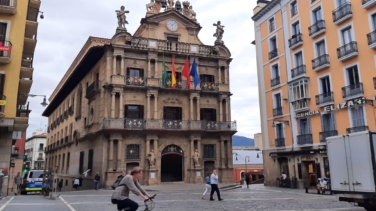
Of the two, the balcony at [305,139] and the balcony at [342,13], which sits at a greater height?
the balcony at [342,13]

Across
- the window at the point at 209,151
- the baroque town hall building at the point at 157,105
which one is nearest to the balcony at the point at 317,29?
the baroque town hall building at the point at 157,105

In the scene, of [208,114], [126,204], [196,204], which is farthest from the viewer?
[208,114]

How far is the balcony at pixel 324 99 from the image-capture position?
2473 cm

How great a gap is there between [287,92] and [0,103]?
2203 cm

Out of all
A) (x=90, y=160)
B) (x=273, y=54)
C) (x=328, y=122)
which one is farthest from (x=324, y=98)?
(x=90, y=160)

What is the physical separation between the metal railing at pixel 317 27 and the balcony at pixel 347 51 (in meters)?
2.59

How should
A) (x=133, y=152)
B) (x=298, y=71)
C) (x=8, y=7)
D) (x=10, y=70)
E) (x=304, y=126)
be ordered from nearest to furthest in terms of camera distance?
1. (x=8, y=7)
2. (x=10, y=70)
3. (x=304, y=126)
4. (x=298, y=71)
5. (x=133, y=152)

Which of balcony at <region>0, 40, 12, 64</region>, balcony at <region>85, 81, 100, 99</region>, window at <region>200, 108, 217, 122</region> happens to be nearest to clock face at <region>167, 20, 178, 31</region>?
window at <region>200, 108, 217, 122</region>

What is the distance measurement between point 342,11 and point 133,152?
21.0 metres

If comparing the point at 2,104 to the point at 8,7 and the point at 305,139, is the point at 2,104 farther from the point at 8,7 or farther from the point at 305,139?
the point at 305,139

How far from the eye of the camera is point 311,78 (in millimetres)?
26750

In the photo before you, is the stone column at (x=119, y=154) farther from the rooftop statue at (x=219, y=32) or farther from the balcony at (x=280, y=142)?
the rooftop statue at (x=219, y=32)

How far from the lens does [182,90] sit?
109 feet

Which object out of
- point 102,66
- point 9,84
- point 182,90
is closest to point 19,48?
point 9,84
